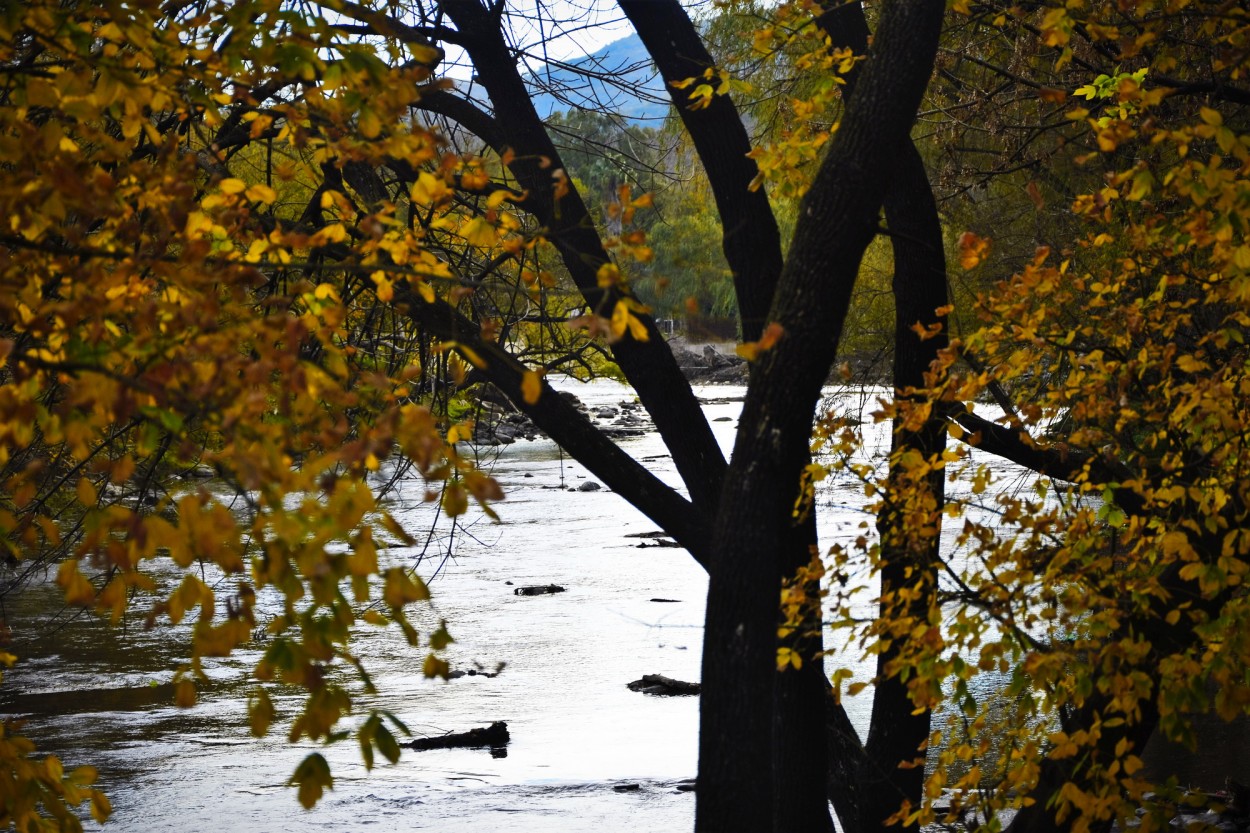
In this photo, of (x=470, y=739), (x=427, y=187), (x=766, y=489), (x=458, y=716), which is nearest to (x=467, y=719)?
(x=458, y=716)

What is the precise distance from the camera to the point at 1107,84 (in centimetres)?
494

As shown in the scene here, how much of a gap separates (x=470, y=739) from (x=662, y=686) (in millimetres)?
2300

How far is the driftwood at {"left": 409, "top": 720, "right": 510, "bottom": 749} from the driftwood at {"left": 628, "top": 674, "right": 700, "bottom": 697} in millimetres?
1772

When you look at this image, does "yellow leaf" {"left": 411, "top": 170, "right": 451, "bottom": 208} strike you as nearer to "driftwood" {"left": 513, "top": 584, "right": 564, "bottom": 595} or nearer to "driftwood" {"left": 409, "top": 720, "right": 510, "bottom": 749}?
"driftwood" {"left": 409, "top": 720, "right": 510, "bottom": 749}

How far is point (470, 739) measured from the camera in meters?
11.4

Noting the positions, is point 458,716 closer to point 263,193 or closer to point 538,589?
point 538,589

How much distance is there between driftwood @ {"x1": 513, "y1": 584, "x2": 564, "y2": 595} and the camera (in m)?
16.9

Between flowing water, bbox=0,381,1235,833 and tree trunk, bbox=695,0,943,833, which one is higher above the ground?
tree trunk, bbox=695,0,943,833

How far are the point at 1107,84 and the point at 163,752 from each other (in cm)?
959

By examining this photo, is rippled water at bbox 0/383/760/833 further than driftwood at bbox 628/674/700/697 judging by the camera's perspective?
No

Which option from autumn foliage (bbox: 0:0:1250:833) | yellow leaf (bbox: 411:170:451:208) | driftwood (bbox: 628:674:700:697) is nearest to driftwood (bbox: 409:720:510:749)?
driftwood (bbox: 628:674:700:697)

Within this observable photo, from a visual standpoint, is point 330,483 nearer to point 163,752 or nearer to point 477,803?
point 477,803

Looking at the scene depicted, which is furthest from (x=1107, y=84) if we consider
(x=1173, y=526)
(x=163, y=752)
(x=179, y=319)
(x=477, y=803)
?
(x=163, y=752)

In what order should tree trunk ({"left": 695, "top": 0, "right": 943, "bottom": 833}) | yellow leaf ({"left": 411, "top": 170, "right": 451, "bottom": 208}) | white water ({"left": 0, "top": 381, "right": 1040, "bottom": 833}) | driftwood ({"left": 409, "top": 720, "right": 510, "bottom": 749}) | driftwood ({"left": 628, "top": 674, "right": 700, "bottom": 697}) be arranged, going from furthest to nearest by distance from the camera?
1. driftwood ({"left": 628, "top": 674, "right": 700, "bottom": 697})
2. driftwood ({"left": 409, "top": 720, "right": 510, "bottom": 749})
3. white water ({"left": 0, "top": 381, "right": 1040, "bottom": 833})
4. tree trunk ({"left": 695, "top": 0, "right": 943, "bottom": 833})
5. yellow leaf ({"left": 411, "top": 170, "right": 451, "bottom": 208})
